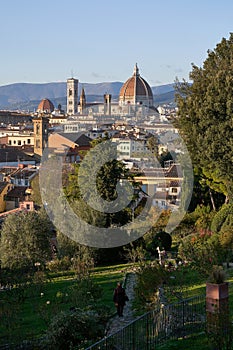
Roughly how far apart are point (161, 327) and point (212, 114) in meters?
8.99

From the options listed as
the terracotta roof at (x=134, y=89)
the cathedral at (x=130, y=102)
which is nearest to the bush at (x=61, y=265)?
the cathedral at (x=130, y=102)

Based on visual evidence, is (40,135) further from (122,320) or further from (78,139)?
(122,320)

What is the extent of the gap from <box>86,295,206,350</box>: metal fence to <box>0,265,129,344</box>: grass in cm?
165

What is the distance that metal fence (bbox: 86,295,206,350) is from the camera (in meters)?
6.77

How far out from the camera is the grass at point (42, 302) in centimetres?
850

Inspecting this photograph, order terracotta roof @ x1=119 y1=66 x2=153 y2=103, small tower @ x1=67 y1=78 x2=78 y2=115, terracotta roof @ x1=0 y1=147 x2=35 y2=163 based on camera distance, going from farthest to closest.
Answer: small tower @ x1=67 y1=78 x2=78 y2=115, terracotta roof @ x1=119 y1=66 x2=153 y2=103, terracotta roof @ x1=0 y1=147 x2=35 y2=163

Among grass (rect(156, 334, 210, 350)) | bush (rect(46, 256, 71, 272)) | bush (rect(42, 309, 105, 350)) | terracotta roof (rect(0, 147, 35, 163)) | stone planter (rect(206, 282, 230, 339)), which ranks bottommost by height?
bush (rect(46, 256, 71, 272))

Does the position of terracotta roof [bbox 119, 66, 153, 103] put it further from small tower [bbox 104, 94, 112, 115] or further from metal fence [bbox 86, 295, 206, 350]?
metal fence [bbox 86, 295, 206, 350]

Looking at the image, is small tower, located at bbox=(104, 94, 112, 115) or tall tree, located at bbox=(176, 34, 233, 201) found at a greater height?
small tower, located at bbox=(104, 94, 112, 115)

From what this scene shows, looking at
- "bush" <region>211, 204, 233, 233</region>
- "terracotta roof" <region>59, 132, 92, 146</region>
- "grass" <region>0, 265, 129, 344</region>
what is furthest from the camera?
"terracotta roof" <region>59, 132, 92, 146</region>

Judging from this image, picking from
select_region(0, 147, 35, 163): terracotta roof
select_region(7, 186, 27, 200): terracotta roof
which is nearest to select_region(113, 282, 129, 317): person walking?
select_region(7, 186, 27, 200): terracotta roof

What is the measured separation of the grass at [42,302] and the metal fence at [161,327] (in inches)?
64.9

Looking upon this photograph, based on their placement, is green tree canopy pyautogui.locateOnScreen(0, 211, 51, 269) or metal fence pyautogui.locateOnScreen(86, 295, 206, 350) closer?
metal fence pyautogui.locateOnScreen(86, 295, 206, 350)

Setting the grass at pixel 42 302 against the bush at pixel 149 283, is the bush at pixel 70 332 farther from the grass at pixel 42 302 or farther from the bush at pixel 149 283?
the bush at pixel 149 283
